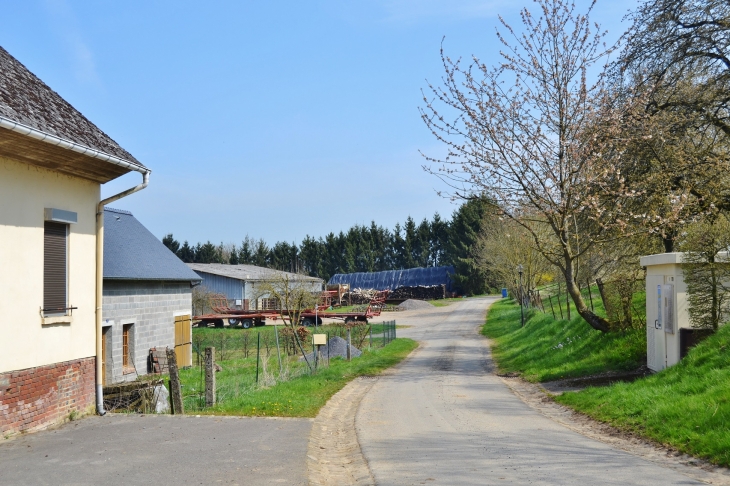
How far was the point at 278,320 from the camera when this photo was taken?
55.2 m

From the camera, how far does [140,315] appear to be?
23.3m

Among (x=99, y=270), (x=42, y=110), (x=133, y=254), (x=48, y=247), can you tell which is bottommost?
(x=99, y=270)

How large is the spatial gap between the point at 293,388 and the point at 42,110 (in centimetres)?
856

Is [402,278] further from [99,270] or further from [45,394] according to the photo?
[45,394]

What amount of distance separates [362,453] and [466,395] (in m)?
6.52

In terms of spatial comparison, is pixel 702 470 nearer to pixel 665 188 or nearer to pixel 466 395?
pixel 466 395

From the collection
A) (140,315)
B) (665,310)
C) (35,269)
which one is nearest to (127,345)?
(140,315)

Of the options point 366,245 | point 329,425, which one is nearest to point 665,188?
point 329,425

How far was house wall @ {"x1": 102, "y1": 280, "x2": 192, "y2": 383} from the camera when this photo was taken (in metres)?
21.4

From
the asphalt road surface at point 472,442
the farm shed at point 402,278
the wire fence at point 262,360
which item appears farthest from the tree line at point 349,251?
the asphalt road surface at point 472,442

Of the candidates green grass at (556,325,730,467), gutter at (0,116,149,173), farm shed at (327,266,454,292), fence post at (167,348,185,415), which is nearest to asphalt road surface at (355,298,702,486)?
green grass at (556,325,730,467)

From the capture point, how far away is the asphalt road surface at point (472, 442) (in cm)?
763

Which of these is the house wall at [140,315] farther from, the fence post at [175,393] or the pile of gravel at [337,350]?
the fence post at [175,393]

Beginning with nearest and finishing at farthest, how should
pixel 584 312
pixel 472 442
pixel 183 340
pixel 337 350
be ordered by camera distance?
pixel 472 442
pixel 584 312
pixel 183 340
pixel 337 350
